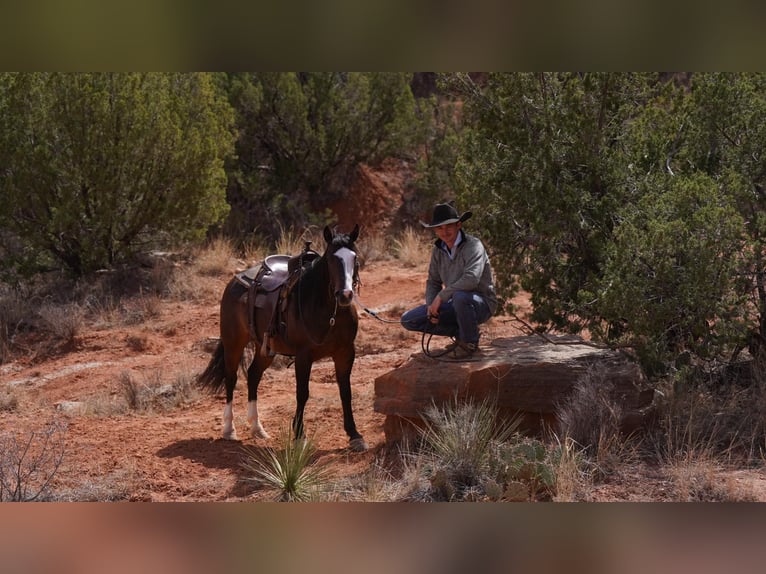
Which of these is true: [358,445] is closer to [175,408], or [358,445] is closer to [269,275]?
[269,275]

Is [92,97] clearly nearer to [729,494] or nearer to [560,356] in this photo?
[560,356]

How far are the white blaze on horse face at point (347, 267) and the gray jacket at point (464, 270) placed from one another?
76 cm

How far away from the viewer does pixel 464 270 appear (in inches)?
300

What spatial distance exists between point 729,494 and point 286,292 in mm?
4545

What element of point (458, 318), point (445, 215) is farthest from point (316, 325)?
point (445, 215)

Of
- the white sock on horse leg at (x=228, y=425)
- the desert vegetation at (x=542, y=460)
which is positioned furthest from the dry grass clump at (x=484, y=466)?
the white sock on horse leg at (x=228, y=425)

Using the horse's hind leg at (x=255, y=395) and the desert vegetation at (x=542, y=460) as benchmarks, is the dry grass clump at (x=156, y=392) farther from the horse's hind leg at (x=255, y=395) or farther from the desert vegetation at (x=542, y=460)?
the desert vegetation at (x=542, y=460)

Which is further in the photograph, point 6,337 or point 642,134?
point 6,337

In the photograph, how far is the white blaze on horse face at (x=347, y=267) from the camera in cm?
740

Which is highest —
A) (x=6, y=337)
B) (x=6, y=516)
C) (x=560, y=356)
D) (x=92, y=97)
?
(x=92, y=97)

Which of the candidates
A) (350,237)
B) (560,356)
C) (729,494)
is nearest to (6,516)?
(729,494)

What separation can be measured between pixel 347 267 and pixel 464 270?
107 centimetres

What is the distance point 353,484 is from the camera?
→ 7105 mm

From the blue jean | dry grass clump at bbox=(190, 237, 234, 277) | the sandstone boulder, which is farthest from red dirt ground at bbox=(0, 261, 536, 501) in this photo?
the blue jean
